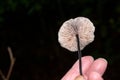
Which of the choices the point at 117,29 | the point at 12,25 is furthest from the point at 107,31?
the point at 12,25

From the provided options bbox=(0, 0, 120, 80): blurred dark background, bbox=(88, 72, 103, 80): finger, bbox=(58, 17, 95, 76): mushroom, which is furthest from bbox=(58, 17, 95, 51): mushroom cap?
bbox=(0, 0, 120, 80): blurred dark background

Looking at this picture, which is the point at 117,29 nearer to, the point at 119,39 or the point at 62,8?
the point at 119,39

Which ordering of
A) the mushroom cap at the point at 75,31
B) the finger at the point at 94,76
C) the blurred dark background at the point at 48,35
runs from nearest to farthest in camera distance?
the mushroom cap at the point at 75,31, the finger at the point at 94,76, the blurred dark background at the point at 48,35

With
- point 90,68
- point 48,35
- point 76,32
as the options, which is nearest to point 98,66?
point 90,68

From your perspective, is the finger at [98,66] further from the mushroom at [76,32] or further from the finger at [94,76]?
the mushroom at [76,32]

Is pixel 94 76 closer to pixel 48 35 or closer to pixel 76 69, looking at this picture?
pixel 76 69

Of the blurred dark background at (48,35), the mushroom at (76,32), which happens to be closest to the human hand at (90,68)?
the mushroom at (76,32)
